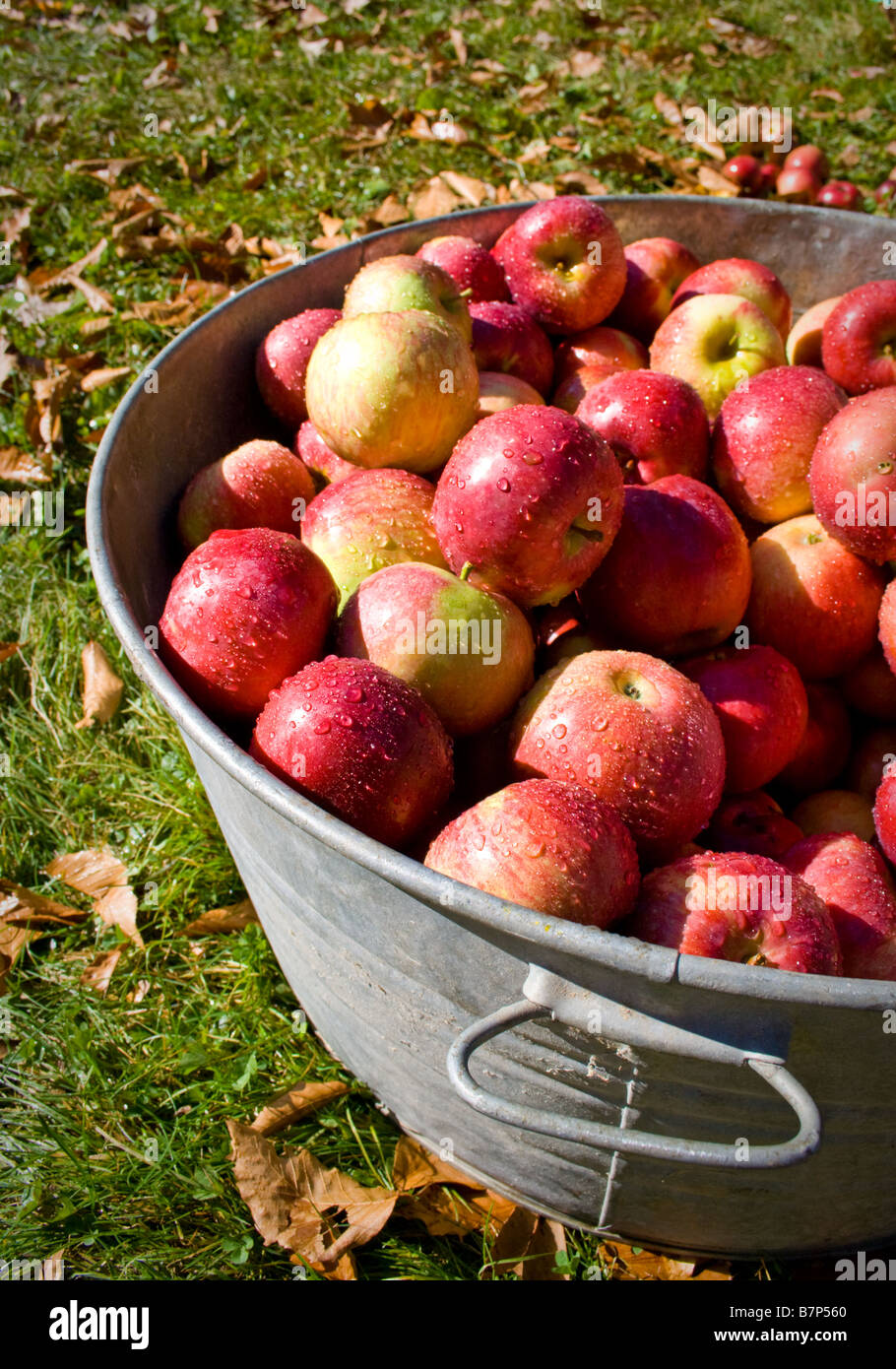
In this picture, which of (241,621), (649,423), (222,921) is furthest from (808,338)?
(222,921)

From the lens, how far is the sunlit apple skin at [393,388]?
6.40 feet

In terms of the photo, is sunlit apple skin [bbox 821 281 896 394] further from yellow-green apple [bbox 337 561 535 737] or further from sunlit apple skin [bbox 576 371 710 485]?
yellow-green apple [bbox 337 561 535 737]

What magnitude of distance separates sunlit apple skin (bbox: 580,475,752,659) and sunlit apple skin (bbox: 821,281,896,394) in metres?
0.66

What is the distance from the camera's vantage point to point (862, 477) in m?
1.84

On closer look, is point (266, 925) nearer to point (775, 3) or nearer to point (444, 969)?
point (444, 969)

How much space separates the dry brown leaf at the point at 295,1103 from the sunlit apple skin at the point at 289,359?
1486mm

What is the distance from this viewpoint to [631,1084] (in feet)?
4.50

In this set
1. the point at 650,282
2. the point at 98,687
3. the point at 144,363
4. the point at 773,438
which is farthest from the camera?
the point at 144,363

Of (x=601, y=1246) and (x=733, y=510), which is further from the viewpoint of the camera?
(x=733, y=510)

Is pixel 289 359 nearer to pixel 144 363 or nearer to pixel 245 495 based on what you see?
pixel 245 495

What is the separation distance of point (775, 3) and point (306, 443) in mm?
6183

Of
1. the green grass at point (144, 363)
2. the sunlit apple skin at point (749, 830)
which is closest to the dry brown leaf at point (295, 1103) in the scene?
the green grass at point (144, 363)

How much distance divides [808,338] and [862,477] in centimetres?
88

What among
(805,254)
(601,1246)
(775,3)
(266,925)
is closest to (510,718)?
(266,925)
